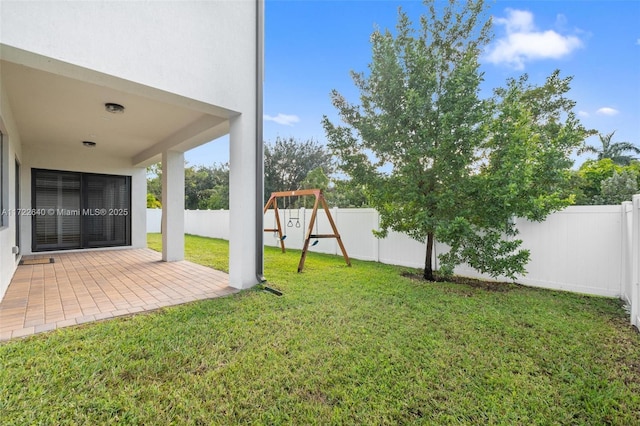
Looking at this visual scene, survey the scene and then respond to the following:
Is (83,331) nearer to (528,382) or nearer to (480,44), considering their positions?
(528,382)

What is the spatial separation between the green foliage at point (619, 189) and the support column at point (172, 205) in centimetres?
1581

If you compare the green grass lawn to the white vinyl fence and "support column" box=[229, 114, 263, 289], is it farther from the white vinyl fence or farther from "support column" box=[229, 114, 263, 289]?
"support column" box=[229, 114, 263, 289]

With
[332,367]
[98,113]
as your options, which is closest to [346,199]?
[98,113]

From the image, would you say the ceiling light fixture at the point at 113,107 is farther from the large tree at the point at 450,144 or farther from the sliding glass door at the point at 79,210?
the sliding glass door at the point at 79,210

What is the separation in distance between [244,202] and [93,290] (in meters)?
2.66

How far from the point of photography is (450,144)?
4676 mm

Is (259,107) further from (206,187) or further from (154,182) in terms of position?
(154,182)

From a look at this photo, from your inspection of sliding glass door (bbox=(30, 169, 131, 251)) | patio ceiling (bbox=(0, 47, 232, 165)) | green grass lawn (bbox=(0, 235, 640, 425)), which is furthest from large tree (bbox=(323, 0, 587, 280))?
sliding glass door (bbox=(30, 169, 131, 251))

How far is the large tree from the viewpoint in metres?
4.47

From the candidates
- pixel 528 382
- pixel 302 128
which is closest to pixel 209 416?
pixel 528 382

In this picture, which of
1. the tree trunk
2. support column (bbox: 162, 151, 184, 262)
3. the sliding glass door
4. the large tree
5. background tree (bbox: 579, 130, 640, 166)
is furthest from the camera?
background tree (bbox: 579, 130, 640, 166)

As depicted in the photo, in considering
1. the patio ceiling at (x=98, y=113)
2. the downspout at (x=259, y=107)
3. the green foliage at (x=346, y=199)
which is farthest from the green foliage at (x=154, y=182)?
the downspout at (x=259, y=107)

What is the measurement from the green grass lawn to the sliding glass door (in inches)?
278

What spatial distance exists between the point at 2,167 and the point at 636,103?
1525 centimetres
